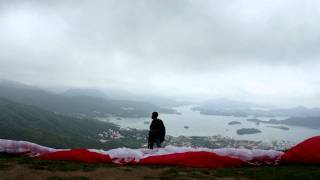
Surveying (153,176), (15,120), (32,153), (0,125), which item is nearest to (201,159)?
(153,176)

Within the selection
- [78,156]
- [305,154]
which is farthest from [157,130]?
[305,154]

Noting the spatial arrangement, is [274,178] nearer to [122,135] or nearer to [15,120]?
[122,135]

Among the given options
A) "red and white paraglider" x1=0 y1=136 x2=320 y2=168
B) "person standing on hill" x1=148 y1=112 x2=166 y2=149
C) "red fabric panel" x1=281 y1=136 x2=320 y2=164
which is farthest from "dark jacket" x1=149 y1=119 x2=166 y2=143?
"red fabric panel" x1=281 y1=136 x2=320 y2=164

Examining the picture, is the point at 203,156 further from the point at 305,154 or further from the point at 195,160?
the point at 305,154

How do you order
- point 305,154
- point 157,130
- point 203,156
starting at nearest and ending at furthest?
point 305,154
point 203,156
point 157,130

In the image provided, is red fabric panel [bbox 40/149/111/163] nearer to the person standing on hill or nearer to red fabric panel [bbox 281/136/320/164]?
the person standing on hill

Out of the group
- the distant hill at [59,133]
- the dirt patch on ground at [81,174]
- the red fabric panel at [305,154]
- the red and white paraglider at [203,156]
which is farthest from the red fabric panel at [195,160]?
the distant hill at [59,133]

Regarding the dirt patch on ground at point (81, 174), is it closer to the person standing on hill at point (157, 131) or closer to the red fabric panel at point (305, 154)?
the red fabric panel at point (305, 154)
